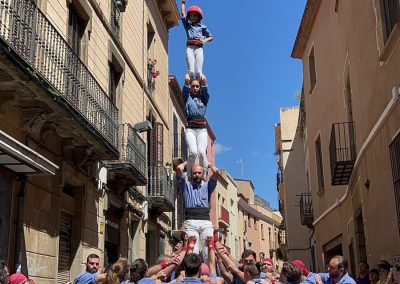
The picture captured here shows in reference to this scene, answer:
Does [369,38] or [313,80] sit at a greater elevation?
[313,80]

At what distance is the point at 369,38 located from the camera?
38.2 feet

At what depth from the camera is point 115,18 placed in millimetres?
16859

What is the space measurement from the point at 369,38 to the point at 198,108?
483 cm

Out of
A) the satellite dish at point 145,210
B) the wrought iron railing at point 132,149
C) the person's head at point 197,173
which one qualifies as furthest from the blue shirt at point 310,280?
the satellite dish at point 145,210

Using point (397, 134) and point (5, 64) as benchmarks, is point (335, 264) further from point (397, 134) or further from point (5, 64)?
point (5, 64)

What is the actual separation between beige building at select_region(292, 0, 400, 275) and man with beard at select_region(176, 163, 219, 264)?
11.7ft

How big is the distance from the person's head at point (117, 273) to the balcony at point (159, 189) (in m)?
12.5

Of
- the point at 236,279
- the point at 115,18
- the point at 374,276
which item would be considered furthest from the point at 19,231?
the point at 115,18

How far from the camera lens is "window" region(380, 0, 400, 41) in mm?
9683

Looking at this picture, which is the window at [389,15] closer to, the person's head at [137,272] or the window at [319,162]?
the person's head at [137,272]

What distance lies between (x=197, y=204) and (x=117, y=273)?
1990 millimetres

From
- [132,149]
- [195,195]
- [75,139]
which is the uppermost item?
[132,149]

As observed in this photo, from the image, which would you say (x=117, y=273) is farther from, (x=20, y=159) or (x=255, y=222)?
(x=255, y=222)

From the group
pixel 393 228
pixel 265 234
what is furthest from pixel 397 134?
pixel 265 234
